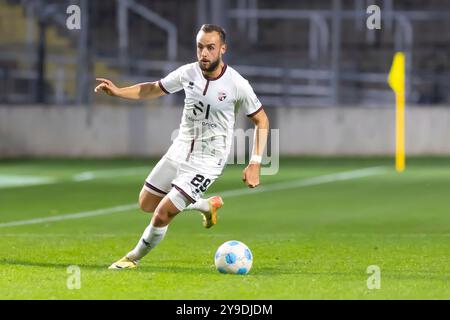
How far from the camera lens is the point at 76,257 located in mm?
11781

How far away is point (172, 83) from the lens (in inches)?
434

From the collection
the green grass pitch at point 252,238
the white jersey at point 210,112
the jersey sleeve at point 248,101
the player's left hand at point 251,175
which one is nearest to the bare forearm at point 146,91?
the white jersey at point 210,112

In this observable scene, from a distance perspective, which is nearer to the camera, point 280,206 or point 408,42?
point 280,206

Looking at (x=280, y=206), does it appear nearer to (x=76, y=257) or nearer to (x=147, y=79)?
(x=76, y=257)

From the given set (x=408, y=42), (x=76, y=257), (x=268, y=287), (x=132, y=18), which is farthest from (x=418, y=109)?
(x=268, y=287)

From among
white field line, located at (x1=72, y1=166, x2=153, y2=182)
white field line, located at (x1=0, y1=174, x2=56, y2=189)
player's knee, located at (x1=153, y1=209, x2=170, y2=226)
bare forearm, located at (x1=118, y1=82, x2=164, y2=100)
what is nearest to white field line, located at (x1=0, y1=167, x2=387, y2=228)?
white field line, located at (x1=72, y1=166, x2=153, y2=182)

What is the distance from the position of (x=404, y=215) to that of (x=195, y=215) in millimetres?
2676

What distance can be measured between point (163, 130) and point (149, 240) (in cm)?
1880

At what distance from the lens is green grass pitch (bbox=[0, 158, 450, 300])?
9.40 meters

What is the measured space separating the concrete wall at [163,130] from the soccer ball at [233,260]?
18.9 m

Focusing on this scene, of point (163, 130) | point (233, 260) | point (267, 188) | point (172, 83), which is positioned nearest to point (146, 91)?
point (172, 83)

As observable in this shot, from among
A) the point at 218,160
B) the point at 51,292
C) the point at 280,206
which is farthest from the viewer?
the point at 280,206

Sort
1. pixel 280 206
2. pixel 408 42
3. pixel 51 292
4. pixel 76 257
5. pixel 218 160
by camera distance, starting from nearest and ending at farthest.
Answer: pixel 51 292 < pixel 218 160 < pixel 76 257 < pixel 280 206 < pixel 408 42

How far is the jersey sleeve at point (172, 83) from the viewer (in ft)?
36.0
